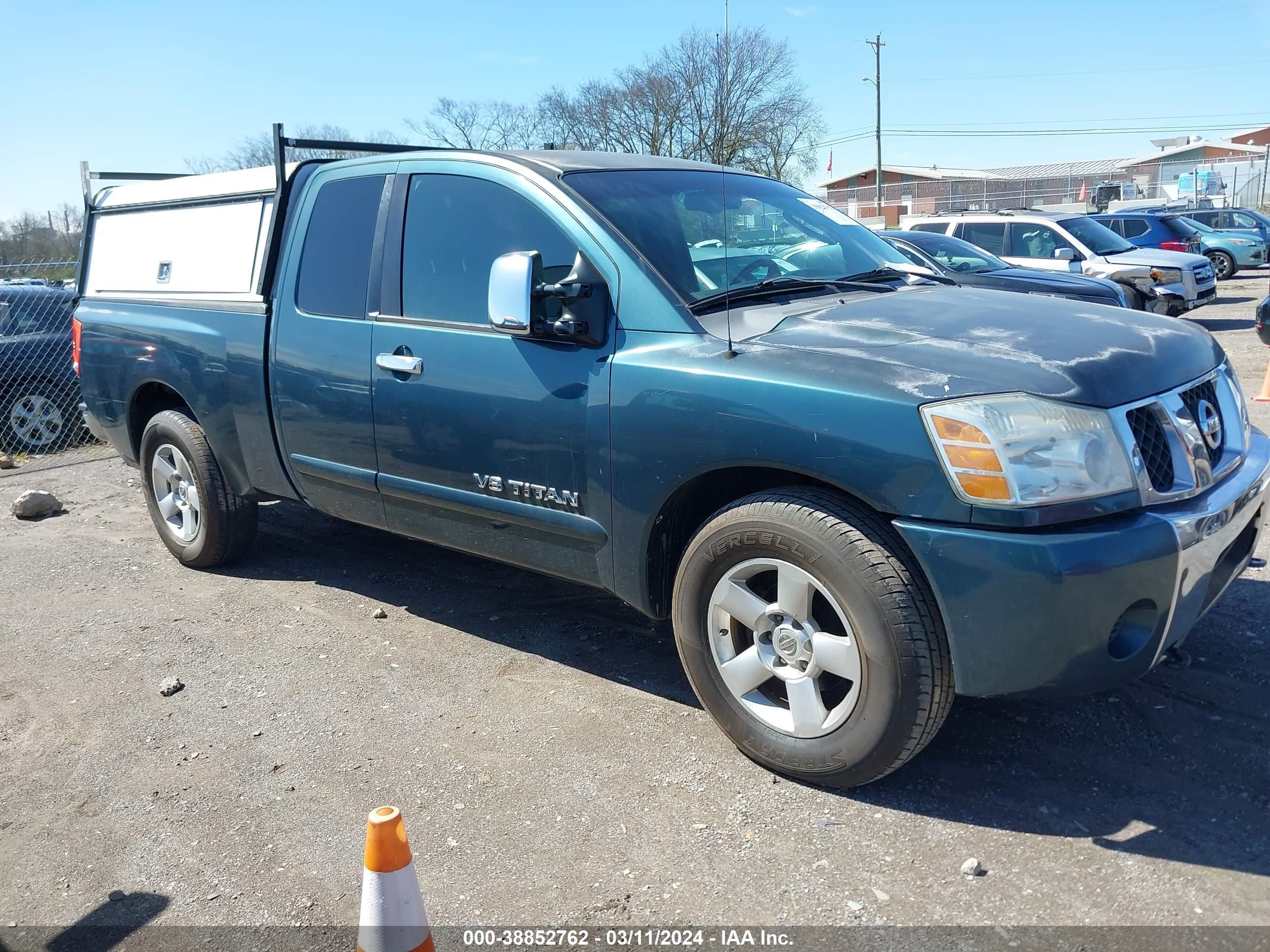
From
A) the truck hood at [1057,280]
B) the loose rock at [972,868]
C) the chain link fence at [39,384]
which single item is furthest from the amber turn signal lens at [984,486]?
the chain link fence at [39,384]

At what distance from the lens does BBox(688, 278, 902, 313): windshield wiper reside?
3.51 metres

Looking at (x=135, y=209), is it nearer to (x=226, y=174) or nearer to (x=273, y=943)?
(x=226, y=174)

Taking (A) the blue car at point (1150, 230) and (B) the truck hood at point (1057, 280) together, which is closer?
(B) the truck hood at point (1057, 280)

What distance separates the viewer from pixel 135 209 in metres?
5.83

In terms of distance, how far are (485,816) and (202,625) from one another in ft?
7.62

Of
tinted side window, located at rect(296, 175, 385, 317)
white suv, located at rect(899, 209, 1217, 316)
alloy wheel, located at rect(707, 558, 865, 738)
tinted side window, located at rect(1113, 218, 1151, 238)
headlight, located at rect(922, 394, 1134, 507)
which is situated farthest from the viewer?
tinted side window, located at rect(1113, 218, 1151, 238)

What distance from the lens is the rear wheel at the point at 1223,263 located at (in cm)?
2344

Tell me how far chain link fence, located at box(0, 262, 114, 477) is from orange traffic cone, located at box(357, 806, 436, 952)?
8.37 meters

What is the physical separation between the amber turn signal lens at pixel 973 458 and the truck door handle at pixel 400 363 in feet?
6.76

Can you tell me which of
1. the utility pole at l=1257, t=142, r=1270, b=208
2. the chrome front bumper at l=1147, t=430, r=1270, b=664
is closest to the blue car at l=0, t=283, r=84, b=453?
the chrome front bumper at l=1147, t=430, r=1270, b=664

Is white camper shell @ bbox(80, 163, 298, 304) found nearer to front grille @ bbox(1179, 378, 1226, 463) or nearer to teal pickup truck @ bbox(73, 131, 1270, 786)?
teal pickup truck @ bbox(73, 131, 1270, 786)

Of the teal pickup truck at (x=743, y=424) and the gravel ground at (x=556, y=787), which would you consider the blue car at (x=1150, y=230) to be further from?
the teal pickup truck at (x=743, y=424)

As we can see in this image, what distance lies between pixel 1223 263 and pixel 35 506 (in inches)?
950

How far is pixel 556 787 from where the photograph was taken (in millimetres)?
3318
